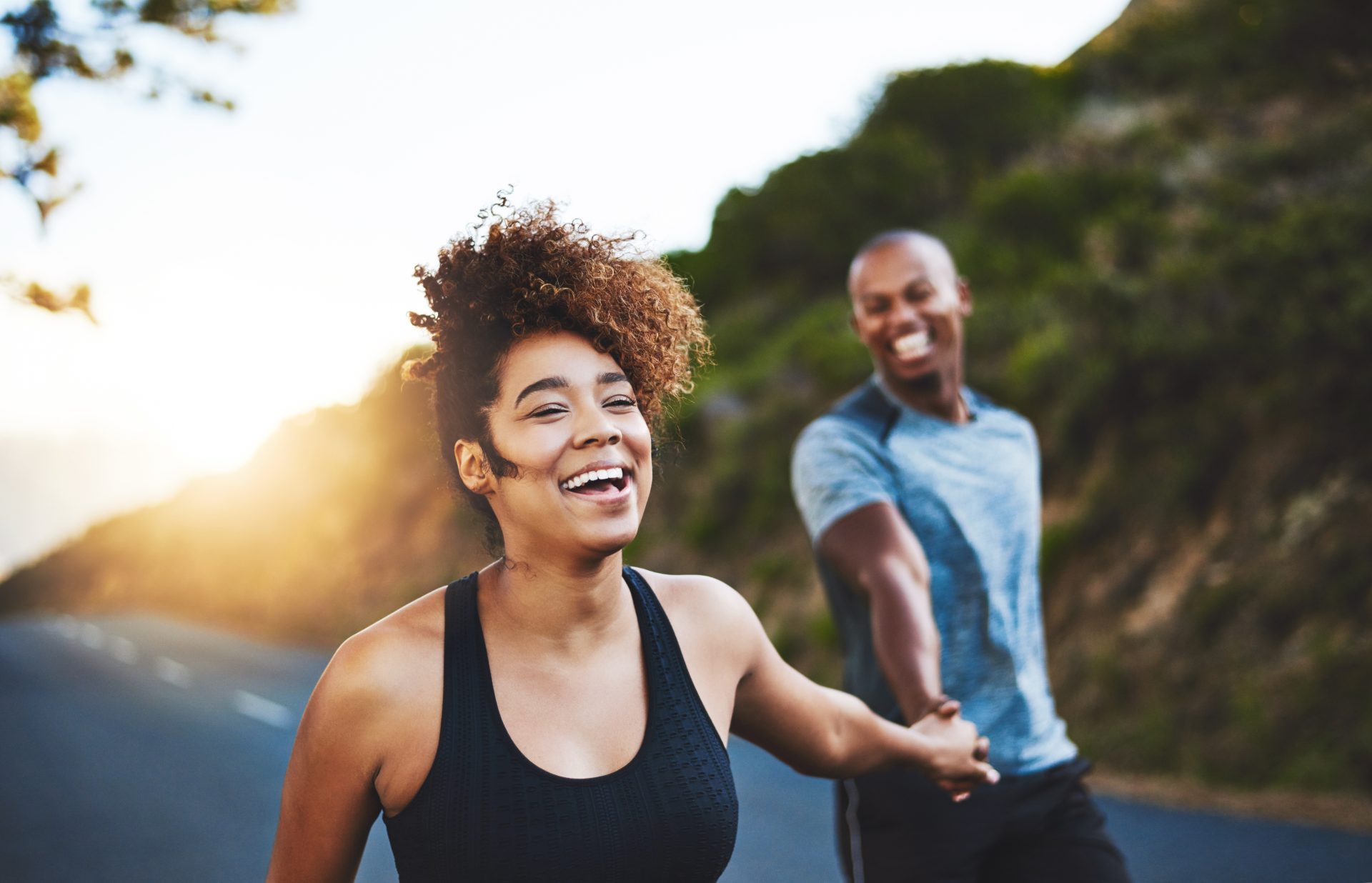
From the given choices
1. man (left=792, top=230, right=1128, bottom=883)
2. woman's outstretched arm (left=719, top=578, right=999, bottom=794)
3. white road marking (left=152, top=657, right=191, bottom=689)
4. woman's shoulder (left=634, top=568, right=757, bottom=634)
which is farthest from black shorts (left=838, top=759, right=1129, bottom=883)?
white road marking (left=152, top=657, right=191, bottom=689)

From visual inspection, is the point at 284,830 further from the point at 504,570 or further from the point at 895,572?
the point at 895,572

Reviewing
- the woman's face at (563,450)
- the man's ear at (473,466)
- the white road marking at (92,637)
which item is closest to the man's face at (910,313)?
the woman's face at (563,450)

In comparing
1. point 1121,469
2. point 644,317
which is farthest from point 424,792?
point 1121,469

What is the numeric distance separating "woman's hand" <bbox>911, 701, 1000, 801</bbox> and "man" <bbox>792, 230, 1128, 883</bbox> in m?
0.02

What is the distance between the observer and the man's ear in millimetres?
2287

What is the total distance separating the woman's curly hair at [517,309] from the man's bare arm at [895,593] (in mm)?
893

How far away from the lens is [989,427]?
11.9ft

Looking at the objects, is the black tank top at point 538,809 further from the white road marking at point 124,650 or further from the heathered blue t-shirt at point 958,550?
the white road marking at point 124,650

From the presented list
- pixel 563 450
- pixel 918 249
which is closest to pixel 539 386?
pixel 563 450

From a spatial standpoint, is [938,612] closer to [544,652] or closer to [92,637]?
[544,652]

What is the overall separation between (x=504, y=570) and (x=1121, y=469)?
10091mm

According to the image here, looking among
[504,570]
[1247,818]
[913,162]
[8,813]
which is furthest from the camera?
[913,162]

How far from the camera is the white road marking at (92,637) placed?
25.0 meters

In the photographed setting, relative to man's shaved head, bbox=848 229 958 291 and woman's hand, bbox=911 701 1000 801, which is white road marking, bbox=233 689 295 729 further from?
woman's hand, bbox=911 701 1000 801
